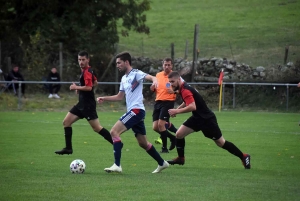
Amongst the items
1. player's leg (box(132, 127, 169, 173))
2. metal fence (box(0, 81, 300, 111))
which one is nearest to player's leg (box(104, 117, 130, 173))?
player's leg (box(132, 127, 169, 173))

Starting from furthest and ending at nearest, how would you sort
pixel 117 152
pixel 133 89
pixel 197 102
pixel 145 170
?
1. pixel 197 102
2. pixel 145 170
3. pixel 133 89
4. pixel 117 152

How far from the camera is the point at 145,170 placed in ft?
37.0

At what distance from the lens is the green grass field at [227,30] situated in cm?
3559

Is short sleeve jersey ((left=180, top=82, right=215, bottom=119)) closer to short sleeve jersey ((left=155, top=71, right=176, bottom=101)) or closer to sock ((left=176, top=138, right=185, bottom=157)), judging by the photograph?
sock ((left=176, top=138, right=185, bottom=157))

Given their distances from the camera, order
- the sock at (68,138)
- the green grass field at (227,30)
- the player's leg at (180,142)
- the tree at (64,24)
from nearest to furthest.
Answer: the player's leg at (180,142), the sock at (68,138), the tree at (64,24), the green grass field at (227,30)

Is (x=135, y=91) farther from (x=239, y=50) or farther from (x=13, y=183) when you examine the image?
(x=239, y=50)

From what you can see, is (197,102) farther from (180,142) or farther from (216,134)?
(180,142)

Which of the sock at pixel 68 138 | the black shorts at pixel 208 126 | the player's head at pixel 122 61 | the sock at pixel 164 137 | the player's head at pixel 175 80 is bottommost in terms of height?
the sock at pixel 164 137

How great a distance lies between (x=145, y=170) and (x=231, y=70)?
69.3ft

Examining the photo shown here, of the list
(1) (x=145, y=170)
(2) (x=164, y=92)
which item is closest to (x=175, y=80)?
(1) (x=145, y=170)

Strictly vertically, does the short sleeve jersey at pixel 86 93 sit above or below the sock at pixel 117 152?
above

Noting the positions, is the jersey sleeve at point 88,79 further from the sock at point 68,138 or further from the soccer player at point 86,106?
the sock at point 68,138

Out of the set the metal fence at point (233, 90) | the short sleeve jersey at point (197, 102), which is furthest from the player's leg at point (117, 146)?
the metal fence at point (233, 90)

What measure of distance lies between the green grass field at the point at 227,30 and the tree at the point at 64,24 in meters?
2.71
